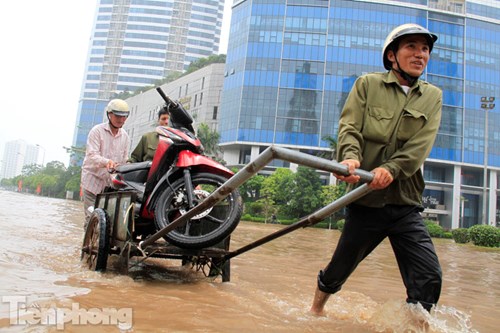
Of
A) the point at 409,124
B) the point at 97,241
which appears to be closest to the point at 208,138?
the point at 97,241

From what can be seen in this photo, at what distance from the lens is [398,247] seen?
8.82 ft

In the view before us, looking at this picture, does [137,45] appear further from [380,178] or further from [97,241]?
[380,178]

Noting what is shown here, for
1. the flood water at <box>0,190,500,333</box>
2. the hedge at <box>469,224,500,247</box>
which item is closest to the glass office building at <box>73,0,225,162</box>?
the hedge at <box>469,224,500,247</box>

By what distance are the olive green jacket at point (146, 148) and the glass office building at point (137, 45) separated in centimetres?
10564

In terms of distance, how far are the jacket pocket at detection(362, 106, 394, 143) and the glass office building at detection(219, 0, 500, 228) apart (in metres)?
45.9

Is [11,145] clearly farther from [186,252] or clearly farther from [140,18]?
[186,252]

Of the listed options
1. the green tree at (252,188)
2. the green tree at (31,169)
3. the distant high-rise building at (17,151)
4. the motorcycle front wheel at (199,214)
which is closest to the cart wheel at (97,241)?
the motorcycle front wheel at (199,214)

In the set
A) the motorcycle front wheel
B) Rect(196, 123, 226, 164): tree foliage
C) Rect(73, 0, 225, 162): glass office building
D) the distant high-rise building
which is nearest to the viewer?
the motorcycle front wheel

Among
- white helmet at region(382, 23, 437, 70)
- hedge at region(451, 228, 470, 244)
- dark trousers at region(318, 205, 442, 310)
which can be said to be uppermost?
white helmet at region(382, 23, 437, 70)

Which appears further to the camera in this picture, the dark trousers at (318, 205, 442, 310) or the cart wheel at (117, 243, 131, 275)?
the cart wheel at (117, 243, 131, 275)

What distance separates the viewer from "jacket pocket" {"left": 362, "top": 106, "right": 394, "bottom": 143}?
2682 millimetres

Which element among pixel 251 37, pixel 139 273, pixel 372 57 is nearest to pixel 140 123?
pixel 251 37

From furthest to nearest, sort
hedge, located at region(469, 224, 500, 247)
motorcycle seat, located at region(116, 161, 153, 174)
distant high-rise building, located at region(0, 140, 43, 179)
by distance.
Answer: distant high-rise building, located at region(0, 140, 43, 179) → hedge, located at region(469, 224, 500, 247) → motorcycle seat, located at region(116, 161, 153, 174)

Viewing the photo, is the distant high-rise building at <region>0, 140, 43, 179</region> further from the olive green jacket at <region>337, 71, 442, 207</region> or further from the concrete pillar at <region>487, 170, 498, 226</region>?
the olive green jacket at <region>337, 71, 442, 207</region>
